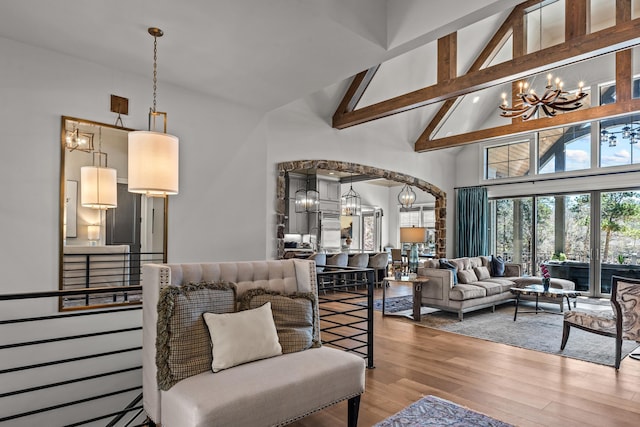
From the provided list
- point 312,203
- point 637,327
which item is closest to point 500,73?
point 637,327

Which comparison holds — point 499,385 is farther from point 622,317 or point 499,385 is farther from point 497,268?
point 497,268

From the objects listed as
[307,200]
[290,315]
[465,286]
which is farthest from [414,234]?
[290,315]

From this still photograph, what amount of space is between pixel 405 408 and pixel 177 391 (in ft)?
5.49

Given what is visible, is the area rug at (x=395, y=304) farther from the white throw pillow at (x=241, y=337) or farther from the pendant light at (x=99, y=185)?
the pendant light at (x=99, y=185)

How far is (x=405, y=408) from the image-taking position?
2.82m

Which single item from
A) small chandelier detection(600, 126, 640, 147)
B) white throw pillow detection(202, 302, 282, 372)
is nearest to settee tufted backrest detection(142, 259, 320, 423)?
white throw pillow detection(202, 302, 282, 372)

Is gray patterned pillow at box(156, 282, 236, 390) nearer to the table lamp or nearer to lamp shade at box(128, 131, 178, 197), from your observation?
lamp shade at box(128, 131, 178, 197)

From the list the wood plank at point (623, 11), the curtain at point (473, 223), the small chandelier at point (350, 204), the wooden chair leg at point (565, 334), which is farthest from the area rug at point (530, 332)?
the small chandelier at point (350, 204)

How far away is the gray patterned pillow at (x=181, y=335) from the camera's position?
2.09 metres

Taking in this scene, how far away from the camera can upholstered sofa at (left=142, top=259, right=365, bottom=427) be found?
1.92m

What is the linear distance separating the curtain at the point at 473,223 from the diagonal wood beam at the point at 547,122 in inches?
77.7

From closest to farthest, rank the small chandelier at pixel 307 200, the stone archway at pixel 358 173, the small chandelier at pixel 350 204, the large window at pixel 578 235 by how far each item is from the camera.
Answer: the stone archway at pixel 358 173, the large window at pixel 578 235, the small chandelier at pixel 307 200, the small chandelier at pixel 350 204

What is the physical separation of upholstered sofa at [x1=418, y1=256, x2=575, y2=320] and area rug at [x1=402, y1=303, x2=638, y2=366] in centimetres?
19

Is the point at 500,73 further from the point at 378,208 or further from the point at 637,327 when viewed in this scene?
the point at 378,208
